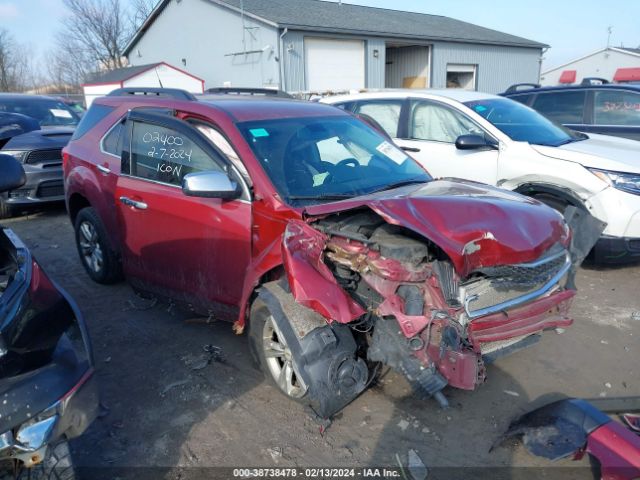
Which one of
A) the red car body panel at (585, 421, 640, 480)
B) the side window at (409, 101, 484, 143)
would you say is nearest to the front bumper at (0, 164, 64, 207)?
the side window at (409, 101, 484, 143)

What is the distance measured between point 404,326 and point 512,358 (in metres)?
1.59

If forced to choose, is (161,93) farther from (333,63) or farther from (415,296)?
(333,63)

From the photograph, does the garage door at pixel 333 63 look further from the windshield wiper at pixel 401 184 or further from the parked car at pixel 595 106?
the windshield wiper at pixel 401 184

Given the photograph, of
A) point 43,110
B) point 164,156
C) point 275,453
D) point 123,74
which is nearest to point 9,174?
point 164,156

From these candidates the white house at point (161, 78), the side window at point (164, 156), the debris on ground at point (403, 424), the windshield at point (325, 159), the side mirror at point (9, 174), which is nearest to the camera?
the side mirror at point (9, 174)

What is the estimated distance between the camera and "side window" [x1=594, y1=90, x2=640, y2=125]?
7.32 m

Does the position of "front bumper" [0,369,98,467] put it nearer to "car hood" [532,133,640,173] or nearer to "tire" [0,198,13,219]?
"car hood" [532,133,640,173]

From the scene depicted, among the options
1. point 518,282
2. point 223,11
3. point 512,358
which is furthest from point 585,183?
point 223,11

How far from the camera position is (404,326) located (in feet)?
8.52

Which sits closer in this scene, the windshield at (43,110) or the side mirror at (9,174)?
the side mirror at (9,174)

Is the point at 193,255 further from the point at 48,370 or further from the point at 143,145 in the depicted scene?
the point at 48,370

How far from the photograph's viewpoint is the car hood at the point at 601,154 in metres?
4.91

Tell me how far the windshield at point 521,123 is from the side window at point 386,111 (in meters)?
0.98

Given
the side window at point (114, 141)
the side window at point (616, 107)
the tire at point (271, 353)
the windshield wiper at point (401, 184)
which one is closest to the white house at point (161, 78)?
the side window at point (616, 107)
